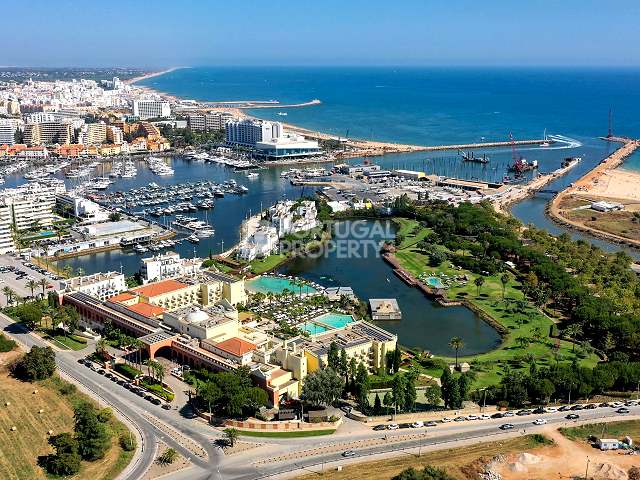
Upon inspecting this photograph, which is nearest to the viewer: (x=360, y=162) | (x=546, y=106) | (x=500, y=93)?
(x=360, y=162)

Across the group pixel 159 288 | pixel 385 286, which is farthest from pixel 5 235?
pixel 385 286

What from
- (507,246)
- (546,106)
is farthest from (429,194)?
(546,106)

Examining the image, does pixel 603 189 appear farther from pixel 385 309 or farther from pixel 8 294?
pixel 8 294

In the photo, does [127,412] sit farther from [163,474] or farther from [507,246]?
[507,246]

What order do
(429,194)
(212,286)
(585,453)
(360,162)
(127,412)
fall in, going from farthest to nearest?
(360,162) < (429,194) < (212,286) < (127,412) < (585,453)

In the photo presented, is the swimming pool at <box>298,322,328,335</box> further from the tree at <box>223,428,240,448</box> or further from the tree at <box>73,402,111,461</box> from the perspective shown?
the tree at <box>73,402,111,461</box>

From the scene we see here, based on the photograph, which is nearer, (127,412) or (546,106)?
(127,412)
